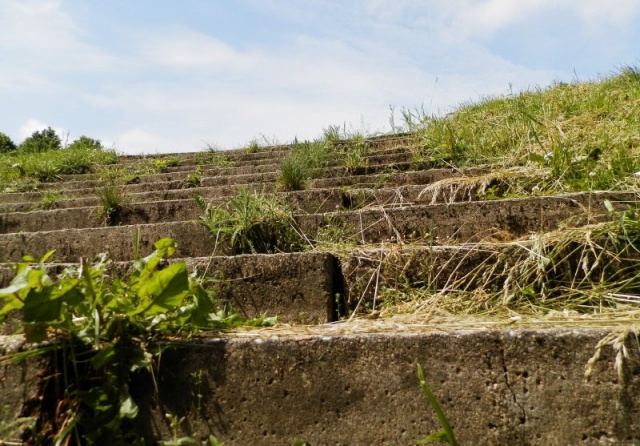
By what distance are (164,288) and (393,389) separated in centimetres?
65

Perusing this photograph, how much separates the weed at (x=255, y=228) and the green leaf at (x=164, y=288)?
1150mm

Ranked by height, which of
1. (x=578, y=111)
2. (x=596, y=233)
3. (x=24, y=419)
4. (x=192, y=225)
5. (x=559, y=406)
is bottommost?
(x=559, y=406)

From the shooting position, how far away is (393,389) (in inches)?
53.9

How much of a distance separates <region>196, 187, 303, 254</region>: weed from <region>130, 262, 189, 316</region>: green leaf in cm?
115

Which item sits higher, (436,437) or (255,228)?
(255,228)

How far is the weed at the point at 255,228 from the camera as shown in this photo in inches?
101

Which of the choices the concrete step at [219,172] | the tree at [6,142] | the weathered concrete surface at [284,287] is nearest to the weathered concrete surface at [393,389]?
the weathered concrete surface at [284,287]

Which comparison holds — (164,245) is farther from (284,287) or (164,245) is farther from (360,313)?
(360,313)

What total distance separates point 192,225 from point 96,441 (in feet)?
5.08

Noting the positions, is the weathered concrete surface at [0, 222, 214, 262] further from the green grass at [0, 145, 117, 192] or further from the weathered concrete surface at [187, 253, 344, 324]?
the green grass at [0, 145, 117, 192]

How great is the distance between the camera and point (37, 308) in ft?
4.12

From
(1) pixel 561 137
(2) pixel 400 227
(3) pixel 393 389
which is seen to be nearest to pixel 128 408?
(3) pixel 393 389

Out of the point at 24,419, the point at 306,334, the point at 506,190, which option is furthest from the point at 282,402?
the point at 506,190

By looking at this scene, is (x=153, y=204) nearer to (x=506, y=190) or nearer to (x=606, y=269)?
(x=506, y=190)
